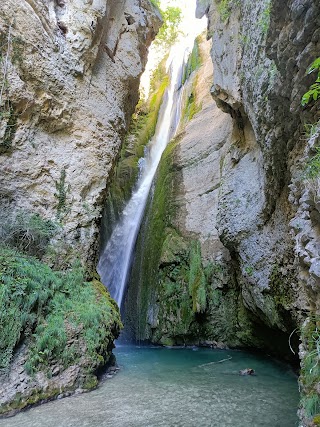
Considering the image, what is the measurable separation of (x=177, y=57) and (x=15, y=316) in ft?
78.9

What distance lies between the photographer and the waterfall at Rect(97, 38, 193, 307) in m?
13.5

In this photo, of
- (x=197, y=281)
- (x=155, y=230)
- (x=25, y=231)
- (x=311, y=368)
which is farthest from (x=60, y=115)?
(x=311, y=368)

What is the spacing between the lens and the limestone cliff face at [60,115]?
828 cm

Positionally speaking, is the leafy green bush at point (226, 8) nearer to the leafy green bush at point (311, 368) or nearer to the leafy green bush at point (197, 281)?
the leafy green bush at point (197, 281)

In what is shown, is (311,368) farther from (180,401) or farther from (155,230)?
→ (155,230)

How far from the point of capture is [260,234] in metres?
8.67

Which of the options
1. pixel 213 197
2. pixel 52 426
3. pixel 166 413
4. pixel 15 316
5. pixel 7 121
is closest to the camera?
pixel 52 426

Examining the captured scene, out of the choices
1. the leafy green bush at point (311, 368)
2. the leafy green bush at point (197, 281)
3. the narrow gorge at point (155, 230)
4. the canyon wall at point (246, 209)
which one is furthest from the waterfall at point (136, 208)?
the leafy green bush at point (311, 368)

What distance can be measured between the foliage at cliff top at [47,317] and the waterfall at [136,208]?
19.0ft

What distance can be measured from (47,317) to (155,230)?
25.8ft

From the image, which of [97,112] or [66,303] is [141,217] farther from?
[66,303]

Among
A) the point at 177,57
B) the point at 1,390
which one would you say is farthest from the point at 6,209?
the point at 177,57

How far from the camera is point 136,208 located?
15.9m

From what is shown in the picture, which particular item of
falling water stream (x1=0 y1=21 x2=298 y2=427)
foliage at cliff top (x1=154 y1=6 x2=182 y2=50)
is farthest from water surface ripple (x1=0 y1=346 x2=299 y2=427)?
foliage at cliff top (x1=154 y1=6 x2=182 y2=50)
